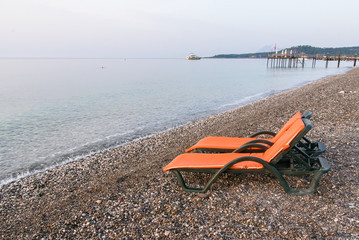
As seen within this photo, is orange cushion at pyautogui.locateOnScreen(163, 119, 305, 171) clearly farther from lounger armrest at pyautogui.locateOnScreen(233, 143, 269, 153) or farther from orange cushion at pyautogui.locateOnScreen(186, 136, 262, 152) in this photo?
orange cushion at pyautogui.locateOnScreen(186, 136, 262, 152)

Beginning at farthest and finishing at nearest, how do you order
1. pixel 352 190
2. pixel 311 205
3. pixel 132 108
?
pixel 132 108, pixel 352 190, pixel 311 205

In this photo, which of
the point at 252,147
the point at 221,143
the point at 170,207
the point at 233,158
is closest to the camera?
the point at 170,207

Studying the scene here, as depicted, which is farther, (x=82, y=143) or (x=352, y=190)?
(x=82, y=143)

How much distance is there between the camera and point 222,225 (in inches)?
139

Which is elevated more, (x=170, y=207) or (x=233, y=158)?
(x=233, y=158)

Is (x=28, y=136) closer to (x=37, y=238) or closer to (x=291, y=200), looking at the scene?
(x=37, y=238)

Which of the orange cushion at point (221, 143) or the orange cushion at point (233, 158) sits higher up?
the orange cushion at point (233, 158)

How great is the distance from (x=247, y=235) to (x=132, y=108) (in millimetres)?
16787

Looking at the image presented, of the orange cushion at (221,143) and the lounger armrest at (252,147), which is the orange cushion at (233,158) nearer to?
the lounger armrest at (252,147)

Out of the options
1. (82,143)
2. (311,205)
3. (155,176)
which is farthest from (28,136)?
(311,205)

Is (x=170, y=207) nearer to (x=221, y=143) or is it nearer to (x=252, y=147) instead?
(x=252, y=147)

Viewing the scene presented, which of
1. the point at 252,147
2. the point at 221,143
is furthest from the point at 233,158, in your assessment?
the point at 221,143

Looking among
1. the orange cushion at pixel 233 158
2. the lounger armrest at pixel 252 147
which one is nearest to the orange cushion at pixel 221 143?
the lounger armrest at pixel 252 147

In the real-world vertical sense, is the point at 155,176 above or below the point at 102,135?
above
